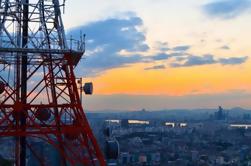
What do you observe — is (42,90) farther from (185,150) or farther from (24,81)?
(185,150)

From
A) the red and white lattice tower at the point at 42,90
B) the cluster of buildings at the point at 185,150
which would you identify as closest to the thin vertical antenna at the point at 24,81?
the red and white lattice tower at the point at 42,90

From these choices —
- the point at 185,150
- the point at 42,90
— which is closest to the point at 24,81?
the point at 42,90

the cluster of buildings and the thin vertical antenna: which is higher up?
the thin vertical antenna

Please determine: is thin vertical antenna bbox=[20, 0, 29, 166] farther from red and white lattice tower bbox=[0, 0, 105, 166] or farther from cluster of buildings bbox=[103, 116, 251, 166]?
cluster of buildings bbox=[103, 116, 251, 166]

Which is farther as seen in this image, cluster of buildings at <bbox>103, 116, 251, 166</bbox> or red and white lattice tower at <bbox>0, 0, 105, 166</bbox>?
cluster of buildings at <bbox>103, 116, 251, 166</bbox>

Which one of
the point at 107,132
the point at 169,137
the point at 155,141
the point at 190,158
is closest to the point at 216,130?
the point at 169,137

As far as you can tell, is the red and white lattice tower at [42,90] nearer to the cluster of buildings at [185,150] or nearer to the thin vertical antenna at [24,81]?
the thin vertical antenna at [24,81]

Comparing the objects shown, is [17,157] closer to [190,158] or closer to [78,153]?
[78,153]

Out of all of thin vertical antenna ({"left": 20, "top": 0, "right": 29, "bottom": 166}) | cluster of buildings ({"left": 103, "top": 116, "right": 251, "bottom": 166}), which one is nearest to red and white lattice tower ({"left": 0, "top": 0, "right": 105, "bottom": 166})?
thin vertical antenna ({"left": 20, "top": 0, "right": 29, "bottom": 166})

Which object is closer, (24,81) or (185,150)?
(24,81)

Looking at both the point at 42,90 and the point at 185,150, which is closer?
the point at 42,90

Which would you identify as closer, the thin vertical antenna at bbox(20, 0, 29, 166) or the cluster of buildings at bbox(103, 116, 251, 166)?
the thin vertical antenna at bbox(20, 0, 29, 166)

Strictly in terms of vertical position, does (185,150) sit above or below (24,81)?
below
